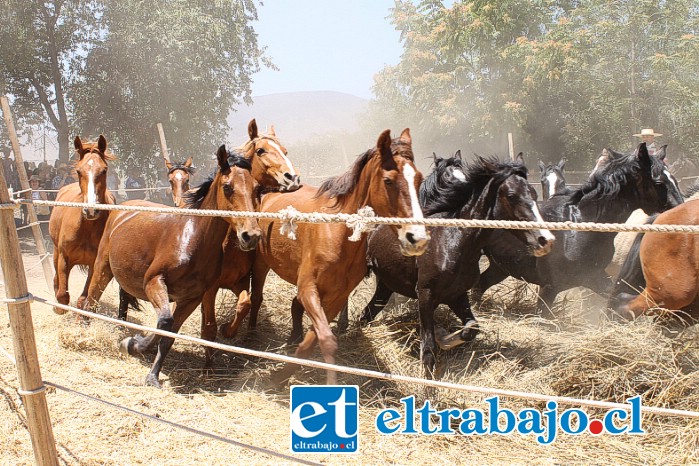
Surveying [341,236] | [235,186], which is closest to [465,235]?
[341,236]

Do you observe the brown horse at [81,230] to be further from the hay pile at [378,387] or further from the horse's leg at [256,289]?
the horse's leg at [256,289]

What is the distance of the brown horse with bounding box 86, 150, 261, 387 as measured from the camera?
13.9ft

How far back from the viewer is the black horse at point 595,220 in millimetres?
5496

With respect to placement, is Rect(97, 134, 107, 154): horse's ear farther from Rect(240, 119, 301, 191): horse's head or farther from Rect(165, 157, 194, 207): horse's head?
Rect(240, 119, 301, 191): horse's head

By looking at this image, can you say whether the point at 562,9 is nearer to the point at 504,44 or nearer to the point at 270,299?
the point at 504,44

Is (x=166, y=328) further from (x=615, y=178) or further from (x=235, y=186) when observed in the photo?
(x=615, y=178)

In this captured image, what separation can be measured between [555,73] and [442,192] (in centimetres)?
1674

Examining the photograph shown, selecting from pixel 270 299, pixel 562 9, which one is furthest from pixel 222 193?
pixel 562 9

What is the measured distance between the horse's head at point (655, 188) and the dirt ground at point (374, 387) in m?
1.18

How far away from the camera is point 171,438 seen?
3.32m

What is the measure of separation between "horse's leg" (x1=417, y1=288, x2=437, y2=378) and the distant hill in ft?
358

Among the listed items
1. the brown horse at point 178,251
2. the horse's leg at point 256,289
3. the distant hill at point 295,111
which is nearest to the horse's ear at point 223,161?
the brown horse at point 178,251

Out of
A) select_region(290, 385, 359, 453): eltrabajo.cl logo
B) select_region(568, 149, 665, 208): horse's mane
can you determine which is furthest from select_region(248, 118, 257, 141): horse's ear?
select_region(568, 149, 665, 208): horse's mane

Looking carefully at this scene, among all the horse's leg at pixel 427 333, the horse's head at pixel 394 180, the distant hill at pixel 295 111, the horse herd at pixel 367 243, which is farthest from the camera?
the distant hill at pixel 295 111
